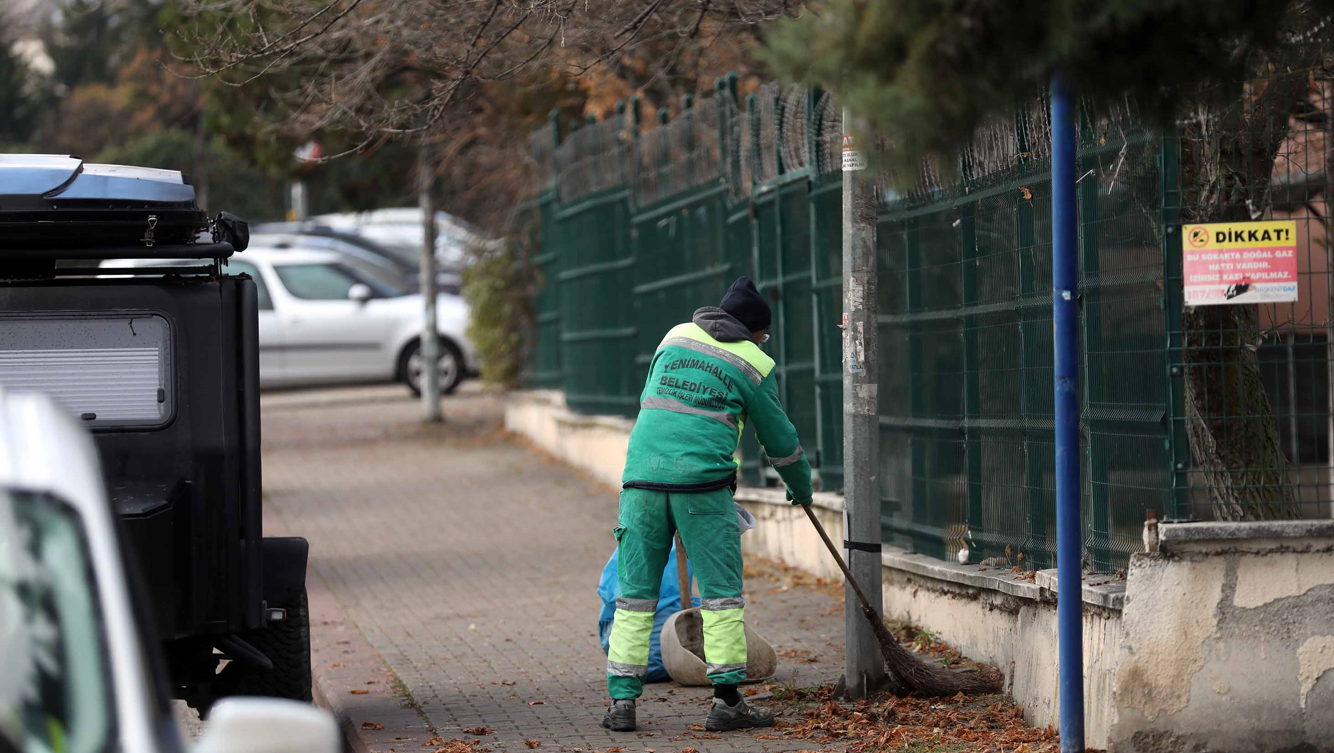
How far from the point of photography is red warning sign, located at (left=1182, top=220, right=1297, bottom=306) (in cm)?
558

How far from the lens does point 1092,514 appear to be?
20.4ft

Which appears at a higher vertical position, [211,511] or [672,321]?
[672,321]

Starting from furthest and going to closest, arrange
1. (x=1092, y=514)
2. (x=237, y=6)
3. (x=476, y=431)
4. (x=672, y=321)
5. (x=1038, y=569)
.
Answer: (x=476, y=431)
(x=672, y=321)
(x=237, y=6)
(x=1038, y=569)
(x=1092, y=514)

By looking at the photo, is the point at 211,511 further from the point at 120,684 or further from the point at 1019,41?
the point at 1019,41

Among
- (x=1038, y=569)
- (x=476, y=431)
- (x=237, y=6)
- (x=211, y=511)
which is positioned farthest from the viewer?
(x=476, y=431)

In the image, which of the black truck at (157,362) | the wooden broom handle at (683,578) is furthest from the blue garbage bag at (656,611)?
the black truck at (157,362)

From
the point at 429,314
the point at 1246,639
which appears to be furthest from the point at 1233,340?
the point at 429,314

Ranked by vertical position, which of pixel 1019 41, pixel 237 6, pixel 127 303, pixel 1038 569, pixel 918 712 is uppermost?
pixel 237 6

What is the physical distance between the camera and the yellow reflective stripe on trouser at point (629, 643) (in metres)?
6.45

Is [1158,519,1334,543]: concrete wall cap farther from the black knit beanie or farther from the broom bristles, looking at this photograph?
the black knit beanie

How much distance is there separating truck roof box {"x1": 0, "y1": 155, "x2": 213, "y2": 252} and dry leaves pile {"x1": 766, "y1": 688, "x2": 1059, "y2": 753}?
287 centimetres

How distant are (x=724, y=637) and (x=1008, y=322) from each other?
180cm

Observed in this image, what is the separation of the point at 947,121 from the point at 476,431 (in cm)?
1556

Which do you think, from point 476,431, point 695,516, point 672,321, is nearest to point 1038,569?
point 695,516
